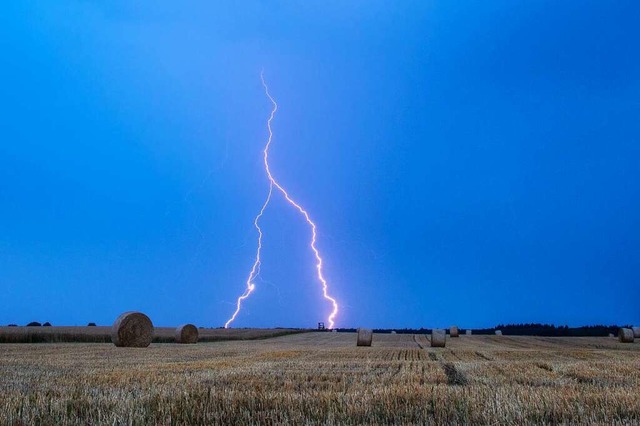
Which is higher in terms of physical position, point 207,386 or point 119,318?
point 119,318

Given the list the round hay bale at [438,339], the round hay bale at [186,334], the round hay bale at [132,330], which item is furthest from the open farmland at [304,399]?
the round hay bale at [186,334]

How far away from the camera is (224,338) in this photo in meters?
33.4

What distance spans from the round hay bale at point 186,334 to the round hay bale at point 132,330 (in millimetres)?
3998

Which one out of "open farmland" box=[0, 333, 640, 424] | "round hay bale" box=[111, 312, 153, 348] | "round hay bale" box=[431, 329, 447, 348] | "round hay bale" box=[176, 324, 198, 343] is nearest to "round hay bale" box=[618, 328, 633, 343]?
"round hay bale" box=[431, 329, 447, 348]

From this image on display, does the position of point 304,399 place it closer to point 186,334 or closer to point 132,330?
point 132,330

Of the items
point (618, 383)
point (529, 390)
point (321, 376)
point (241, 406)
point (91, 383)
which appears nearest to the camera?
point (241, 406)

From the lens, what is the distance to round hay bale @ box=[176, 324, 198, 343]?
25.7 metres

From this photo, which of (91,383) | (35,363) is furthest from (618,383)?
(35,363)

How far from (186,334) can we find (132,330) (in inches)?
199

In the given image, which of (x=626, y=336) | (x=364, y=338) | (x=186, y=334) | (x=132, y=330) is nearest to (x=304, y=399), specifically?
(x=132, y=330)

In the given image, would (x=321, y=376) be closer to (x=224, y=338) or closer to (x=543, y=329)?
(x=224, y=338)

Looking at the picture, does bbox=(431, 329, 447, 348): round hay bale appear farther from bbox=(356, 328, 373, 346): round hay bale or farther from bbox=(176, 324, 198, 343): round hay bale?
bbox=(176, 324, 198, 343): round hay bale

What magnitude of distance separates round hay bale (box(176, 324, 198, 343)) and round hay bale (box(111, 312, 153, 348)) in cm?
400

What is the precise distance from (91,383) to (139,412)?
8.47 feet
